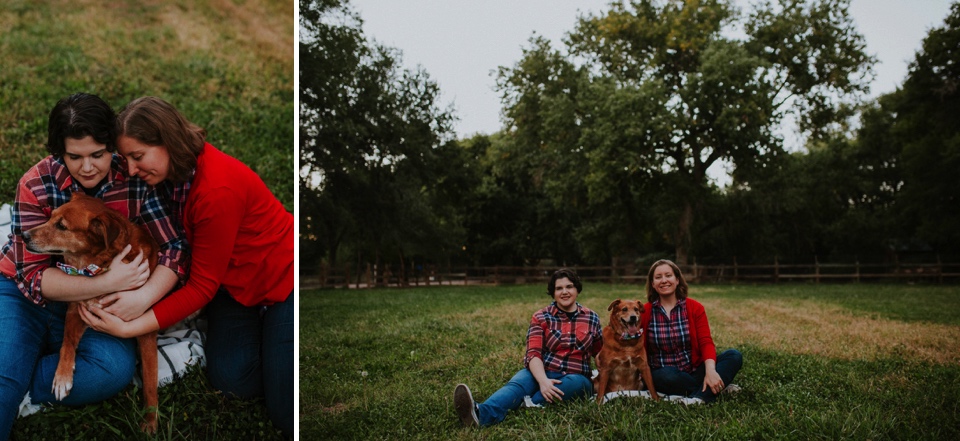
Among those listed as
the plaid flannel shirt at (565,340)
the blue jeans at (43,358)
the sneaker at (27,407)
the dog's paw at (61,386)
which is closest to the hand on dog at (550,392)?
the plaid flannel shirt at (565,340)

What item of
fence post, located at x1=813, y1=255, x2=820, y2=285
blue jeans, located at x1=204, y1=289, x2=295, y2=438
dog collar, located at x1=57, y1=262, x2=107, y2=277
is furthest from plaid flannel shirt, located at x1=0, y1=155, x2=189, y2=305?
fence post, located at x1=813, y1=255, x2=820, y2=285

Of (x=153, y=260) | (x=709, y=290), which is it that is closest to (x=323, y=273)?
(x=153, y=260)

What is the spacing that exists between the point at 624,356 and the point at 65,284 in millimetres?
2765

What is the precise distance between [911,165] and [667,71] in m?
1.31

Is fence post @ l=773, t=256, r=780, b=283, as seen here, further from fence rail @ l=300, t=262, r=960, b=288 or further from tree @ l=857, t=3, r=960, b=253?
tree @ l=857, t=3, r=960, b=253

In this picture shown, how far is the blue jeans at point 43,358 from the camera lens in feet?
9.64

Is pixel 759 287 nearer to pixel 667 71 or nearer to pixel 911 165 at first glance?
pixel 911 165

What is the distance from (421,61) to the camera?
4129 mm

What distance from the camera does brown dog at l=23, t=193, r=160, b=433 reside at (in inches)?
116

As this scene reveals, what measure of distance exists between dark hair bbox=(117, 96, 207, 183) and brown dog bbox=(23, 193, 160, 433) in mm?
362

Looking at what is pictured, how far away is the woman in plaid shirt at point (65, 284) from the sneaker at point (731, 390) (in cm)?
282

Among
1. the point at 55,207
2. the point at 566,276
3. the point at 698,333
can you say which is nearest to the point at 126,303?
the point at 55,207

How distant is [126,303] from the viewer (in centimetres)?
310

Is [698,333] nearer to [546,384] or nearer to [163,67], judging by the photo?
[546,384]
